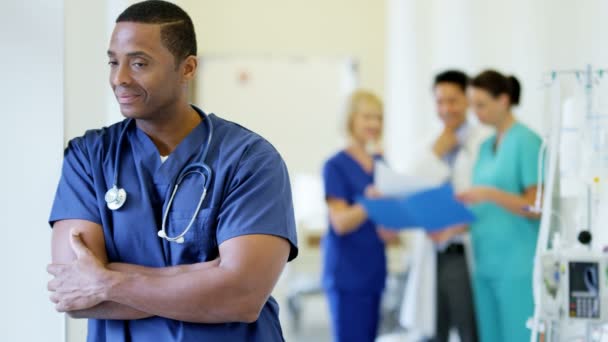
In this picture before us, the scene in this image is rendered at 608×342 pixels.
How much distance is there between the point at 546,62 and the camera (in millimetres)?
3547

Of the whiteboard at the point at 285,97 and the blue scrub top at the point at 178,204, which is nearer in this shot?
the blue scrub top at the point at 178,204

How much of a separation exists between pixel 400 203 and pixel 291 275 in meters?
2.75

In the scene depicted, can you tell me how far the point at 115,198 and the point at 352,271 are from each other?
1.91 m

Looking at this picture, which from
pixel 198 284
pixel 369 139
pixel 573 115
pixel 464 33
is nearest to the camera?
pixel 198 284

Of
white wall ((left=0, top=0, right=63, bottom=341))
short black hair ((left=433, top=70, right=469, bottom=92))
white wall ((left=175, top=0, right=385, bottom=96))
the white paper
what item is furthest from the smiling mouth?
white wall ((left=175, top=0, right=385, bottom=96))

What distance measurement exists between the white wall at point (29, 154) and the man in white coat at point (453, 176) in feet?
5.89

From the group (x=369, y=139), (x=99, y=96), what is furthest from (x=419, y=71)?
(x=99, y=96)

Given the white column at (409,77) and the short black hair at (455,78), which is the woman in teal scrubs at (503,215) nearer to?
the short black hair at (455,78)

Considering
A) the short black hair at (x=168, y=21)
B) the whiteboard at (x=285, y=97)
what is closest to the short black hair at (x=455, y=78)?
the short black hair at (x=168, y=21)

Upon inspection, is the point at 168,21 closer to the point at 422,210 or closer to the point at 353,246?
the point at 422,210

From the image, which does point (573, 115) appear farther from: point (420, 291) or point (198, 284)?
point (198, 284)

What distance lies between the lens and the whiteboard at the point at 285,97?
6.58 m

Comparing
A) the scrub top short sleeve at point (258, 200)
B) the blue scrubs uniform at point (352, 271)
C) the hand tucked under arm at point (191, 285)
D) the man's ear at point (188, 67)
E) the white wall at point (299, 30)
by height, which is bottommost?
the blue scrubs uniform at point (352, 271)

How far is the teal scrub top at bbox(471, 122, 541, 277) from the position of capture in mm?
3006
